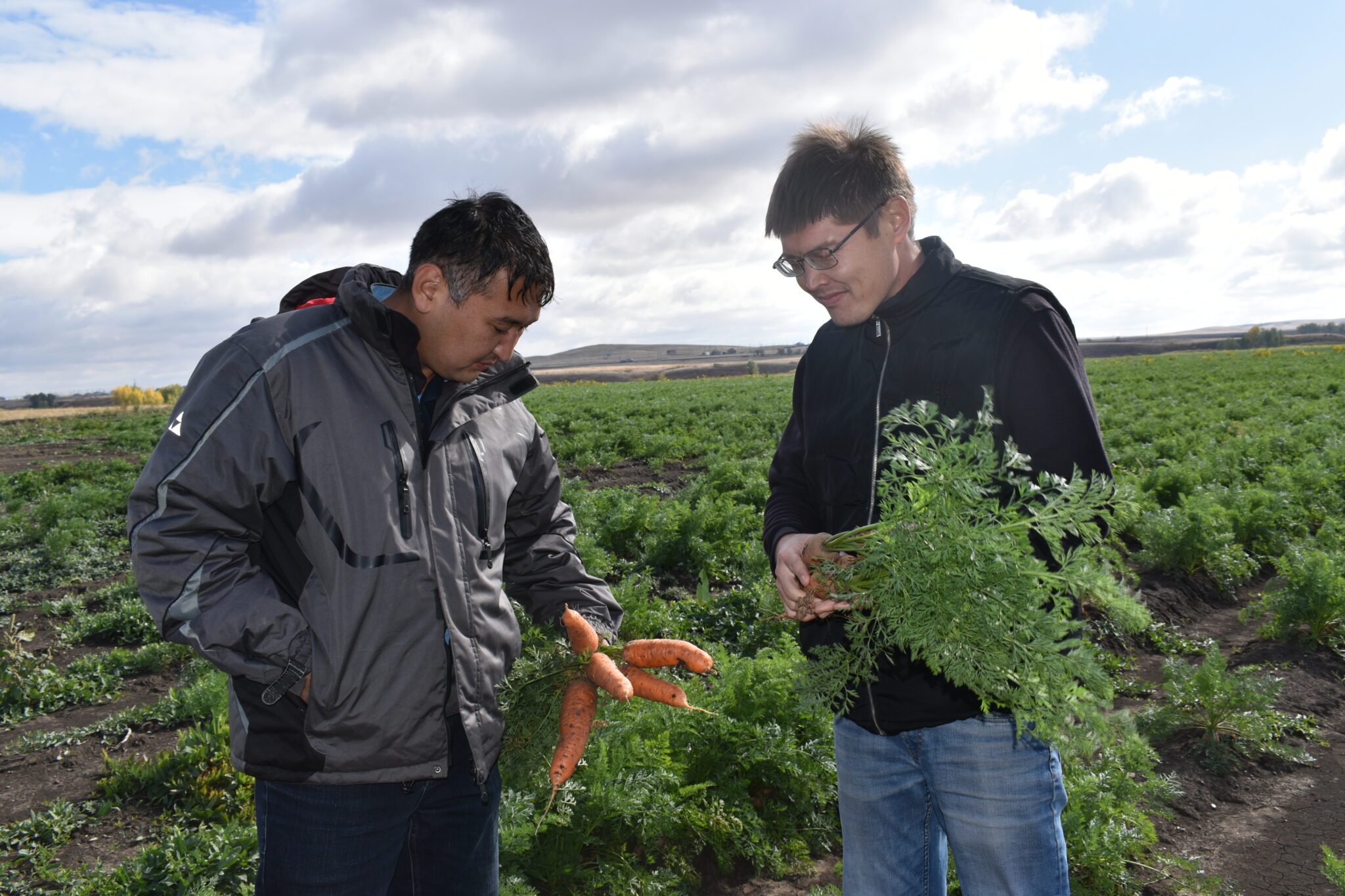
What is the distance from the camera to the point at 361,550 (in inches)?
79.0

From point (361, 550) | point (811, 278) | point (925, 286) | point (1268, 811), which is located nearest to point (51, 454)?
point (361, 550)

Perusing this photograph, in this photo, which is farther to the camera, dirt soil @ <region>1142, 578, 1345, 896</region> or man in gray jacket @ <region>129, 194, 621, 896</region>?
dirt soil @ <region>1142, 578, 1345, 896</region>

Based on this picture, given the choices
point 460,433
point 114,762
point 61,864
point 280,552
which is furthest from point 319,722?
point 114,762

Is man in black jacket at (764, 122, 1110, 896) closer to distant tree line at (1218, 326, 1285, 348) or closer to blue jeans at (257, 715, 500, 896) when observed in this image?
blue jeans at (257, 715, 500, 896)

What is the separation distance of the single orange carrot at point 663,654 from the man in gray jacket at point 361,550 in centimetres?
59

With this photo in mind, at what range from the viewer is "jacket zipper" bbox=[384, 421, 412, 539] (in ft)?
6.84

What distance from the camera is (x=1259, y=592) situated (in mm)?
8055

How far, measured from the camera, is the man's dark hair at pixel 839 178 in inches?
86.2

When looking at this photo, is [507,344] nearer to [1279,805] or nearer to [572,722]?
[572,722]

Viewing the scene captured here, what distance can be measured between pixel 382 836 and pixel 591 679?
0.82m

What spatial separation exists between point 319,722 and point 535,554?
912mm

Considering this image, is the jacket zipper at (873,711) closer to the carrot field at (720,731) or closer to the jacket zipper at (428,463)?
the carrot field at (720,731)

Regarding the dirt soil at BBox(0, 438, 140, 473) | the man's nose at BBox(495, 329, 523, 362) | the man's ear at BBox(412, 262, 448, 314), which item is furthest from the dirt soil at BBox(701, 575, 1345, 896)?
the dirt soil at BBox(0, 438, 140, 473)

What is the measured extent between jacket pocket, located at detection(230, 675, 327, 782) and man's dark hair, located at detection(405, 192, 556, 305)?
1147 mm
